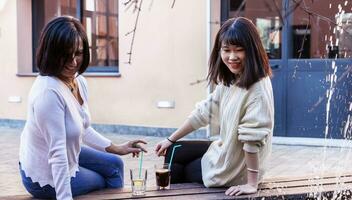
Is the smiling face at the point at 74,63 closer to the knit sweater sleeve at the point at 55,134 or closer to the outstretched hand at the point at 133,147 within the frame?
the knit sweater sleeve at the point at 55,134

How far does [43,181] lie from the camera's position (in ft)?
9.64

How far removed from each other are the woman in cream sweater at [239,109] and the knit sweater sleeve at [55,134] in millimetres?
847

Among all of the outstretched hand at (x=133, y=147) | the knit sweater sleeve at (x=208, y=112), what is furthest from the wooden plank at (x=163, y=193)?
the knit sweater sleeve at (x=208, y=112)

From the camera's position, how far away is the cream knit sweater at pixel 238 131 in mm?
3014

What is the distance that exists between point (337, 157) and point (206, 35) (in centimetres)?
286

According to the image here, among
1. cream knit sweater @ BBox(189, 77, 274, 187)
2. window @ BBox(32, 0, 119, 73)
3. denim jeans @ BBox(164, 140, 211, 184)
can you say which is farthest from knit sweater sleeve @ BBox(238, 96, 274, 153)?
window @ BBox(32, 0, 119, 73)

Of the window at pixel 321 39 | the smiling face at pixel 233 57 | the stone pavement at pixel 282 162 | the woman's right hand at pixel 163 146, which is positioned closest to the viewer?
the smiling face at pixel 233 57

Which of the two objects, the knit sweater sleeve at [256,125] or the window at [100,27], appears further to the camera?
the window at [100,27]

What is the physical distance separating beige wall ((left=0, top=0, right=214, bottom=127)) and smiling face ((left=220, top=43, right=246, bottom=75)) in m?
6.09

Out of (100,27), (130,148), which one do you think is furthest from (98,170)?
(100,27)

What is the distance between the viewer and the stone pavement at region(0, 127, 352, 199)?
246 inches

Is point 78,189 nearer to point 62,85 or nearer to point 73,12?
point 62,85

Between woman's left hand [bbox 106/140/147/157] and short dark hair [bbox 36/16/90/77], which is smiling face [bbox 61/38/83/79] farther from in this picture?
woman's left hand [bbox 106/140/147/157]

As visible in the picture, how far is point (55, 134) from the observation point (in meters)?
2.81
